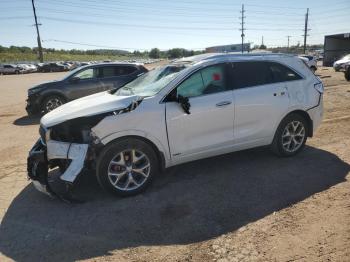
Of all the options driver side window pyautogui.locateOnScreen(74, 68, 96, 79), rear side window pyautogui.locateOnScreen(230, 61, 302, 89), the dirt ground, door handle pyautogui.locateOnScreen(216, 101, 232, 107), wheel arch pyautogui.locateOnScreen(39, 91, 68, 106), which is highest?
rear side window pyautogui.locateOnScreen(230, 61, 302, 89)

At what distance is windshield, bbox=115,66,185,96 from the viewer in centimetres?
486

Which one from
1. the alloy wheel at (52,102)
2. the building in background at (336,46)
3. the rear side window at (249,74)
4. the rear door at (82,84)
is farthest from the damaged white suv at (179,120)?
the building in background at (336,46)

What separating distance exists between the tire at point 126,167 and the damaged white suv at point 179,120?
0.04ft

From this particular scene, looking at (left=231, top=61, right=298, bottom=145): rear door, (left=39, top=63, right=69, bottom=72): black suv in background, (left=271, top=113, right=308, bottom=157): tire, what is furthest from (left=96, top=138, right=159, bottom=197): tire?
(left=39, top=63, right=69, bottom=72): black suv in background

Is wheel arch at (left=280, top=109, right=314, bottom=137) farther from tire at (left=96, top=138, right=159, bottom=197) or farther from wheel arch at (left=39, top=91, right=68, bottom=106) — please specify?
wheel arch at (left=39, top=91, right=68, bottom=106)

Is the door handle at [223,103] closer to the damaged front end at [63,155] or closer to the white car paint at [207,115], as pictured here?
the white car paint at [207,115]

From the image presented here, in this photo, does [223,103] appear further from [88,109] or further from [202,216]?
[88,109]

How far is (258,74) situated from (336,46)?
47.9m

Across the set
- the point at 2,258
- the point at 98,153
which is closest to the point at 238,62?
the point at 98,153

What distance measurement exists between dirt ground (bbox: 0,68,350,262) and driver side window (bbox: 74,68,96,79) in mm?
5586

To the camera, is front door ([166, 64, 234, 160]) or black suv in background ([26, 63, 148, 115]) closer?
front door ([166, 64, 234, 160])

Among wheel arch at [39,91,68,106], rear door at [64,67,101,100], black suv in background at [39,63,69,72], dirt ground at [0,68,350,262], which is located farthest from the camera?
black suv in background at [39,63,69,72]

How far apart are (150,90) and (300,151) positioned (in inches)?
112

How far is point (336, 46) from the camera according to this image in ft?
156
